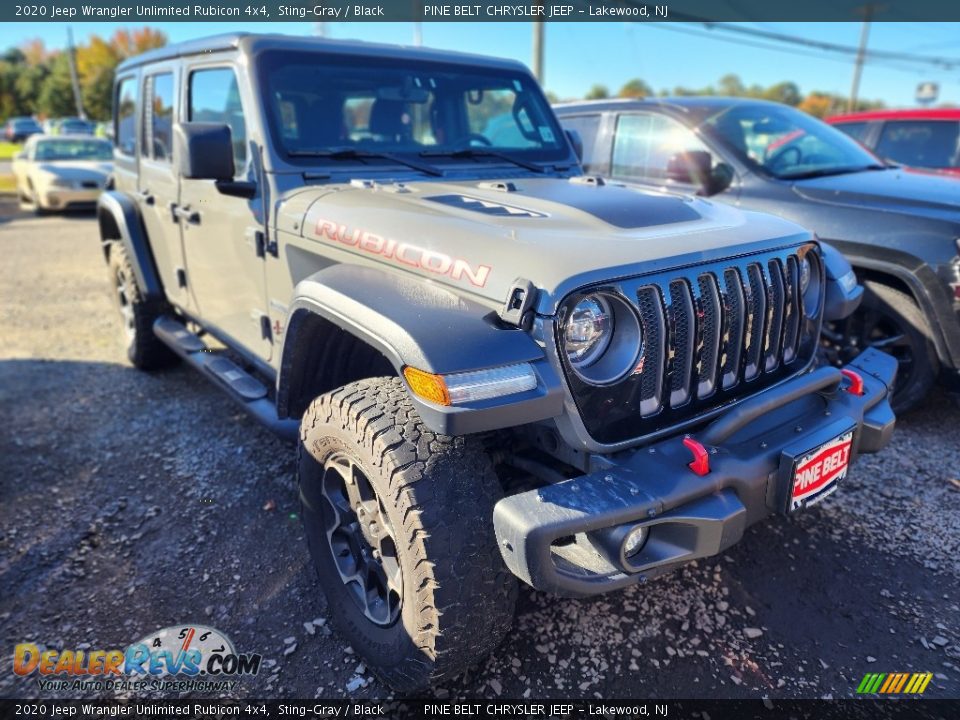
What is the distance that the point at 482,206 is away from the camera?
2518 mm

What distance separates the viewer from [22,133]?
33.1m

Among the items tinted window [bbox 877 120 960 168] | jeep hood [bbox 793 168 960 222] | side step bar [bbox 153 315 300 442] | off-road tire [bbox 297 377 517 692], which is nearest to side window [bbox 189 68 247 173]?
side step bar [bbox 153 315 300 442]

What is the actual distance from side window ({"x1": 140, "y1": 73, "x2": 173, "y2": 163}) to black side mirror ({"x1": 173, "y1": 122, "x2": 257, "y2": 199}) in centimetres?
128

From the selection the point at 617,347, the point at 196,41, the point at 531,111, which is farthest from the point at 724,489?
the point at 196,41

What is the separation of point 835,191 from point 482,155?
2.38m

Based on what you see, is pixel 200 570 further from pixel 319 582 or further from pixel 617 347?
pixel 617 347

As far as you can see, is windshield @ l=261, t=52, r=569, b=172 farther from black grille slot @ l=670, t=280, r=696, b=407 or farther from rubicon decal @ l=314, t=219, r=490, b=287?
black grille slot @ l=670, t=280, r=696, b=407

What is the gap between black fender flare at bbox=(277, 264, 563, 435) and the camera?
5.91ft

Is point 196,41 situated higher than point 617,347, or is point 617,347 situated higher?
point 196,41

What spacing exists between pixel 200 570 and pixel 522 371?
189 centimetres

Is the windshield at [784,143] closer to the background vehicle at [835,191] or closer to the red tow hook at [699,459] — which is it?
the background vehicle at [835,191]

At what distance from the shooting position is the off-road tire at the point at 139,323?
4.80m

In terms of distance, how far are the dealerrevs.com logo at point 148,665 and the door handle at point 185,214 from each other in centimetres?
220

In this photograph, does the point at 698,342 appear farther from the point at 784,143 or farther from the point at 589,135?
the point at 589,135
